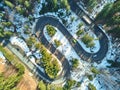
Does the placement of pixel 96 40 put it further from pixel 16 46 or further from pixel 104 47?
pixel 16 46

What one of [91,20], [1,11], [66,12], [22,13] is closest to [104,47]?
[91,20]

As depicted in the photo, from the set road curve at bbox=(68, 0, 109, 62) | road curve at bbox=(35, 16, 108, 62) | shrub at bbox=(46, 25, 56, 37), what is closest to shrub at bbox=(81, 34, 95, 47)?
road curve at bbox=(35, 16, 108, 62)

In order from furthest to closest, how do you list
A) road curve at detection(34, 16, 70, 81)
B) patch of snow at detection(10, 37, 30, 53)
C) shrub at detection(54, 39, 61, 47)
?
patch of snow at detection(10, 37, 30, 53) → road curve at detection(34, 16, 70, 81) → shrub at detection(54, 39, 61, 47)

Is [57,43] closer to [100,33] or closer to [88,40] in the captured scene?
[88,40]

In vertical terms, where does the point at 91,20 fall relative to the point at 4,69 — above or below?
above

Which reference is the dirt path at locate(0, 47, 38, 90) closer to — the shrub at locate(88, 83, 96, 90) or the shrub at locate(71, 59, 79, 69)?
the shrub at locate(71, 59, 79, 69)

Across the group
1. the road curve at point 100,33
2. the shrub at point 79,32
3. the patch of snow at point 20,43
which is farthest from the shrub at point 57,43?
the road curve at point 100,33

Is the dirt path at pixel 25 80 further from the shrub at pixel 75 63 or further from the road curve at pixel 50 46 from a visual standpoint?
the shrub at pixel 75 63

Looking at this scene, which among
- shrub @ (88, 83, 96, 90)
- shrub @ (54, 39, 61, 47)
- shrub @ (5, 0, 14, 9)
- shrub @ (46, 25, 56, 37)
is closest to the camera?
shrub @ (5, 0, 14, 9)

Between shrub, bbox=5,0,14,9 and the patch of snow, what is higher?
shrub, bbox=5,0,14,9

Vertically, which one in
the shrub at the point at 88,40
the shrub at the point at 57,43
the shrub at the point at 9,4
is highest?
the shrub at the point at 9,4

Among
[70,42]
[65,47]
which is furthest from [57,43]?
[70,42]
